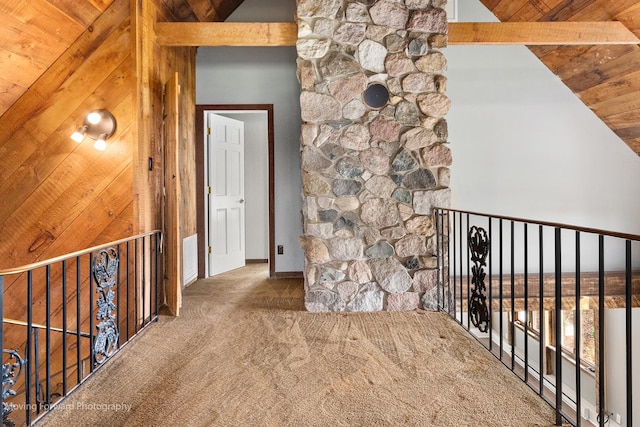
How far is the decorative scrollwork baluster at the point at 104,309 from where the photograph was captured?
219 centimetres

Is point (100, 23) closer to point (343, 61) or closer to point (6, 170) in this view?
point (6, 170)

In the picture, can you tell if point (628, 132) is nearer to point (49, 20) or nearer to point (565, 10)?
point (565, 10)

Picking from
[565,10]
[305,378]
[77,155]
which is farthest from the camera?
[565,10]

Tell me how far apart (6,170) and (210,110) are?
2012 mm

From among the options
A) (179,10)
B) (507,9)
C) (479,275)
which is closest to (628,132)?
(507,9)

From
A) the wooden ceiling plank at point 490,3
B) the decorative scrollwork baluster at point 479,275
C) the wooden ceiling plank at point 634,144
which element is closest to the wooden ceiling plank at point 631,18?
the wooden ceiling plank at point 490,3

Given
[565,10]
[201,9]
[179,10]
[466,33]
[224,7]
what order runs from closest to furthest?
[466,33] → [179,10] → [565,10] → [201,9] → [224,7]

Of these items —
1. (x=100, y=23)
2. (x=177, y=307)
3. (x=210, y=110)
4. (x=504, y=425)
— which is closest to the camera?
(x=504, y=425)

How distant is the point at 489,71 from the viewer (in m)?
4.54

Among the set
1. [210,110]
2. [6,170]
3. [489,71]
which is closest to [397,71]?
[489,71]

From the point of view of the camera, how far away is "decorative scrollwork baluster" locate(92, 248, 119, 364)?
2189 millimetres

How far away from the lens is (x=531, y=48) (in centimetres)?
449

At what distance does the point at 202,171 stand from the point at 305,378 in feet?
9.69

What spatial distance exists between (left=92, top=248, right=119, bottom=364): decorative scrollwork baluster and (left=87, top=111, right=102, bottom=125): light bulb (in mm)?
1072
